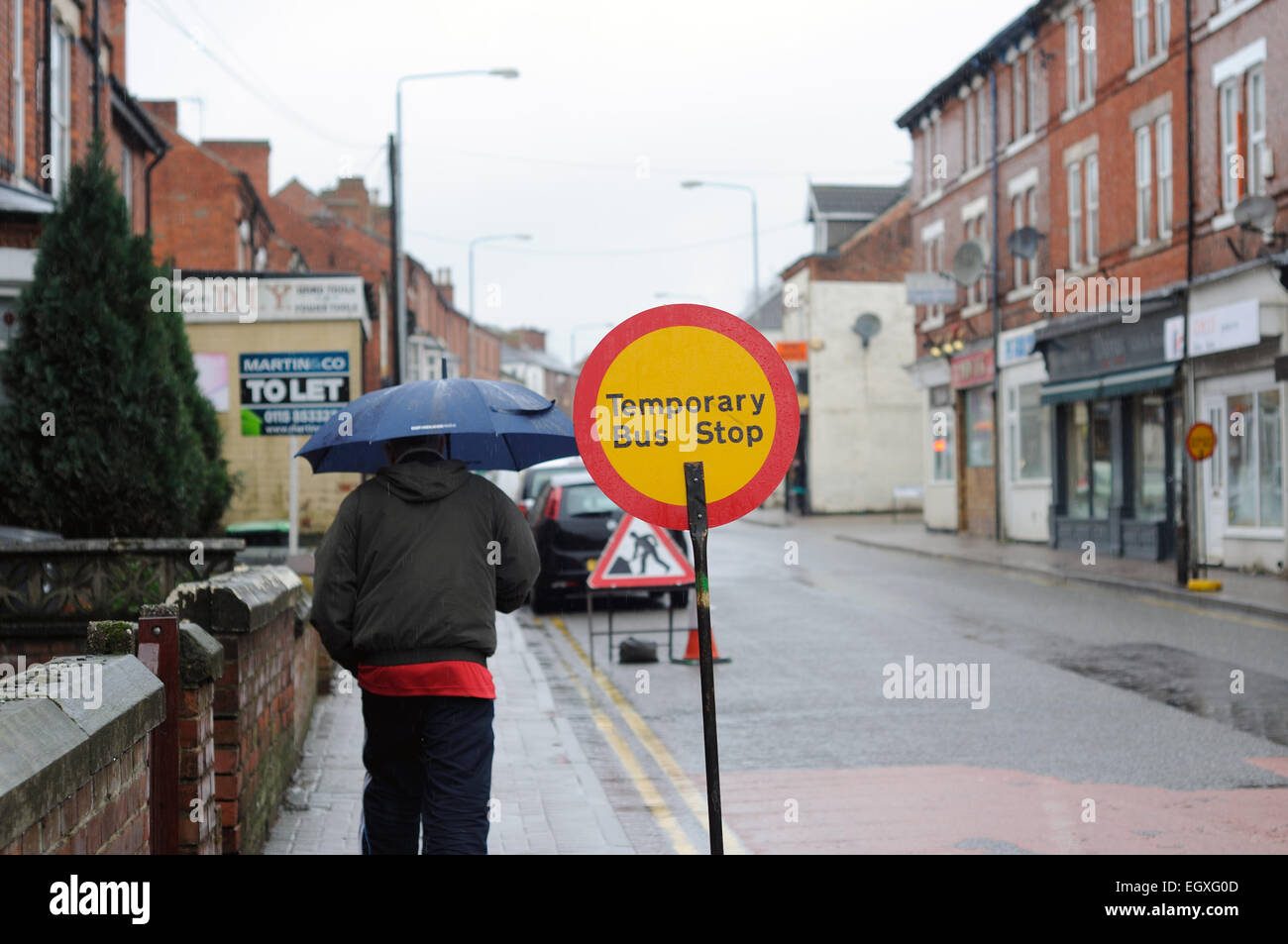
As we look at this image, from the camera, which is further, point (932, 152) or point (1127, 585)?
point (932, 152)

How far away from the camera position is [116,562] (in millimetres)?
8086

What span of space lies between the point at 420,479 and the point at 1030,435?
27.3 metres

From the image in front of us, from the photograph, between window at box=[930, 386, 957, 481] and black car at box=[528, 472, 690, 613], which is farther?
window at box=[930, 386, 957, 481]

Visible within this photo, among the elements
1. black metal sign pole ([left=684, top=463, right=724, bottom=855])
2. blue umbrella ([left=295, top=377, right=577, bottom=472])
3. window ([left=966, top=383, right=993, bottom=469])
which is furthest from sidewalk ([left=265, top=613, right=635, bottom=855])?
window ([left=966, top=383, right=993, bottom=469])

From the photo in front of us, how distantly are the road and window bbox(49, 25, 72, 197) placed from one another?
890 centimetres

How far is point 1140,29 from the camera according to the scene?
24.4 meters

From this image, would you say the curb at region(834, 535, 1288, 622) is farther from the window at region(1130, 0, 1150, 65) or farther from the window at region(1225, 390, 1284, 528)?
the window at region(1130, 0, 1150, 65)

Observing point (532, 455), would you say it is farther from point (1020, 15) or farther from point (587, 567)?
point (1020, 15)

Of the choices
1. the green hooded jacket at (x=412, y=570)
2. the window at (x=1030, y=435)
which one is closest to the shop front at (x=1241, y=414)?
the window at (x=1030, y=435)

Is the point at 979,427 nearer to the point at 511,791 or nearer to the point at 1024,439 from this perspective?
the point at 1024,439

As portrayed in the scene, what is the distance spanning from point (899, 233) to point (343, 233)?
70.5 feet

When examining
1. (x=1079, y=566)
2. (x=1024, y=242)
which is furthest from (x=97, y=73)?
(x=1024, y=242)

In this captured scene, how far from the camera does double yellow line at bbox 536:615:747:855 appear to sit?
6523mm

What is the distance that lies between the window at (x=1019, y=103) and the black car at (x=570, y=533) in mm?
17105
